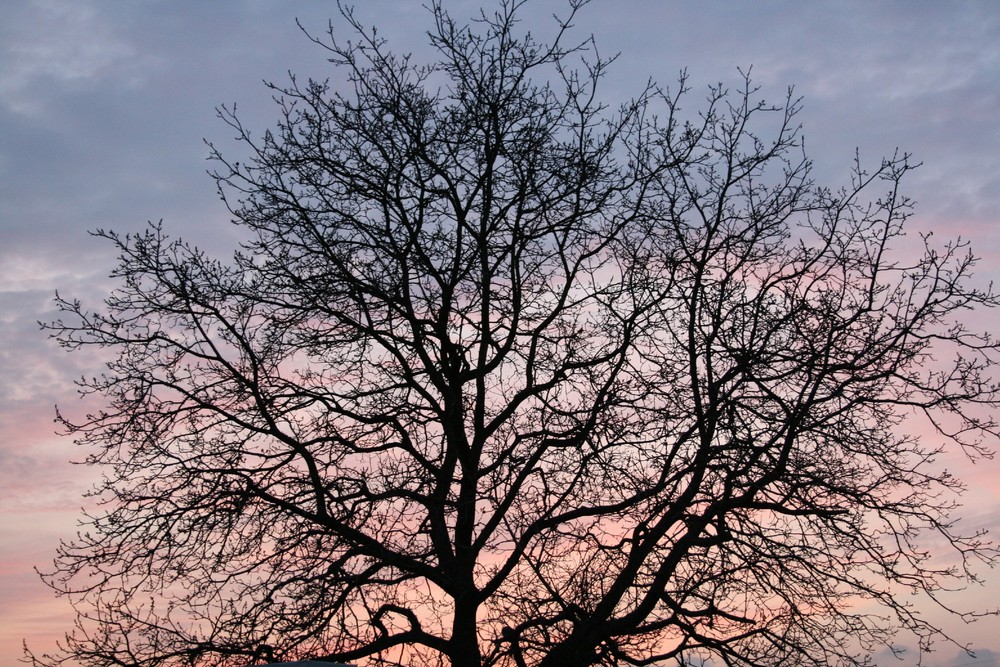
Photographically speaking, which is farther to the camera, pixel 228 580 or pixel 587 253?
pixel 587 253

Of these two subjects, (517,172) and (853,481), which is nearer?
(853,481)

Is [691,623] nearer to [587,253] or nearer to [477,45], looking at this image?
[587,253]

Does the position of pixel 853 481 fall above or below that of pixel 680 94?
below

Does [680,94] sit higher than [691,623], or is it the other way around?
[680,94]

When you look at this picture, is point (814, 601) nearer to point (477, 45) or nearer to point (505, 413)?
point (505, 413)

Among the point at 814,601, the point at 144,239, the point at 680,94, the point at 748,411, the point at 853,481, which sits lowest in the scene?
the point at 814,601

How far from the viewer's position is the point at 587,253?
13406 mm

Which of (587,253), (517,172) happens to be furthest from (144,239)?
(587,253)

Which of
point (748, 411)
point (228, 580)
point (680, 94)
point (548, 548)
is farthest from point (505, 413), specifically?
point (680, 94)

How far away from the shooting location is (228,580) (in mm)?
→ 11984

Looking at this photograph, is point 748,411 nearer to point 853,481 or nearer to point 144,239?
point 853,481

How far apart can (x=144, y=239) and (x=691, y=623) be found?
25.3ft

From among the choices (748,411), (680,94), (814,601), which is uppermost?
(680,94)

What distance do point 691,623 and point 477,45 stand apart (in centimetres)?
720
